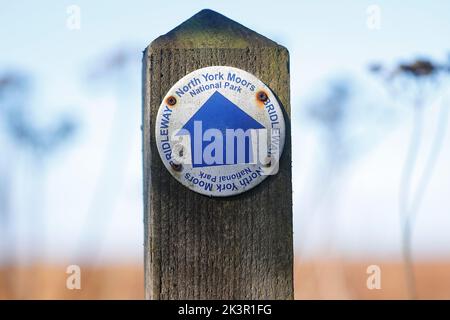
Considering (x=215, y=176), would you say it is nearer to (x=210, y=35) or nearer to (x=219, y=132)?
(x=219, y=132)

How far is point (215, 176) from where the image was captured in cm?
169

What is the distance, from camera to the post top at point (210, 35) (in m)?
1.71

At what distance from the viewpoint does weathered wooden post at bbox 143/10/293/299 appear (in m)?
1.67

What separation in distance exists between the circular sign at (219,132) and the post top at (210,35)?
0.21ft

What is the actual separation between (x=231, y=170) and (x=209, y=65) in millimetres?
244

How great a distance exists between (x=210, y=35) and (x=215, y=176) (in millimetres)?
328

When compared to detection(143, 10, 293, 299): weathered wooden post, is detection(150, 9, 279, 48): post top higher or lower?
higher

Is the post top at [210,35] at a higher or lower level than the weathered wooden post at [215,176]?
higher
